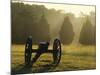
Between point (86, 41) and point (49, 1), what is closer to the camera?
point (49, 1)

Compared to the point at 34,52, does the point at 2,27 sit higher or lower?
higher

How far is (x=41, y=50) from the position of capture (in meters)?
2.38

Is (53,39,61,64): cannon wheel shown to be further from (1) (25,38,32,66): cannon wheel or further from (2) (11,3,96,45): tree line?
(1) (25,38,32,66): cannon wheel

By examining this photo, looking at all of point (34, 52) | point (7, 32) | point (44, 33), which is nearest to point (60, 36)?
point (44, 33)

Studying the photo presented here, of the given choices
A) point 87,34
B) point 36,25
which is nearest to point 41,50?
point 36,25

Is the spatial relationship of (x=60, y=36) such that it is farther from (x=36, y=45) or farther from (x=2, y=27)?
(x=2, y=27)

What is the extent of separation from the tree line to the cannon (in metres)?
0.05

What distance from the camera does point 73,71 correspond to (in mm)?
2520

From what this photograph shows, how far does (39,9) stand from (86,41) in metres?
0.65

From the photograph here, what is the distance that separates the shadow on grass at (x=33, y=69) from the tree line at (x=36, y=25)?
251 mm

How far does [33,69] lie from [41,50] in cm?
21

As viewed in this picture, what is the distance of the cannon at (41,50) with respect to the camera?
232cm

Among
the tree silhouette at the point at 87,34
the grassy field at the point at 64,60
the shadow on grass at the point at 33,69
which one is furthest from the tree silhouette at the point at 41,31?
the tree silhouette at the point at 87,34

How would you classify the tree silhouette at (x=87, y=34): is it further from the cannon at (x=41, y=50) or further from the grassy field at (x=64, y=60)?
the cannon at (x=41, y=50)
